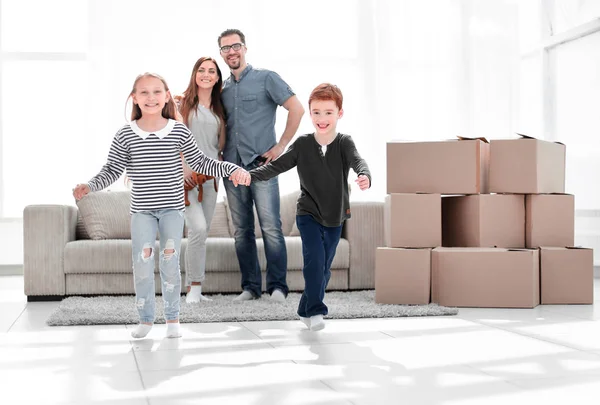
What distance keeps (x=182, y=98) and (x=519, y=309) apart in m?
1.88

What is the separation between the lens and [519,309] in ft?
11.5

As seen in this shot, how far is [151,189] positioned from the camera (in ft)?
8.89

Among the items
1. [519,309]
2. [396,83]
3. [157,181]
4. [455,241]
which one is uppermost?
[396,83]

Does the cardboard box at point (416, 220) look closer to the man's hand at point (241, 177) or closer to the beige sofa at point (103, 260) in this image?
the beige sofa at point (103, 260)

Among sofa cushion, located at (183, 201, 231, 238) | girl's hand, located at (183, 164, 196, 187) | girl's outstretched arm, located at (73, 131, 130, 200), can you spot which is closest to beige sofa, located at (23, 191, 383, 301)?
sofa cushion, located at (183, 201, 231, 238)

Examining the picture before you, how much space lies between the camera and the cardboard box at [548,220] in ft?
12.2

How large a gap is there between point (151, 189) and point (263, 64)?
3.70 meters

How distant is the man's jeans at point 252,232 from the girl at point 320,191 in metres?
0.78

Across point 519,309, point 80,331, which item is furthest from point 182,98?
point 519,309

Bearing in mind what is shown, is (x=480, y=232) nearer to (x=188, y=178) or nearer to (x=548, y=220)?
(x=548, y=220)

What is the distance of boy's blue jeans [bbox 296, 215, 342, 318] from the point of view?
281 centimetres

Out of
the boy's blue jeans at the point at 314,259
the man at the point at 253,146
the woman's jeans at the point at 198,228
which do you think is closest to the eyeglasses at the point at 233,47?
the man at the point at 253,146

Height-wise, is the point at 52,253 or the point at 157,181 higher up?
the point at 157,181

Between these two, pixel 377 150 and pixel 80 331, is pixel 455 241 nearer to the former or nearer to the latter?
pixel 80 331
